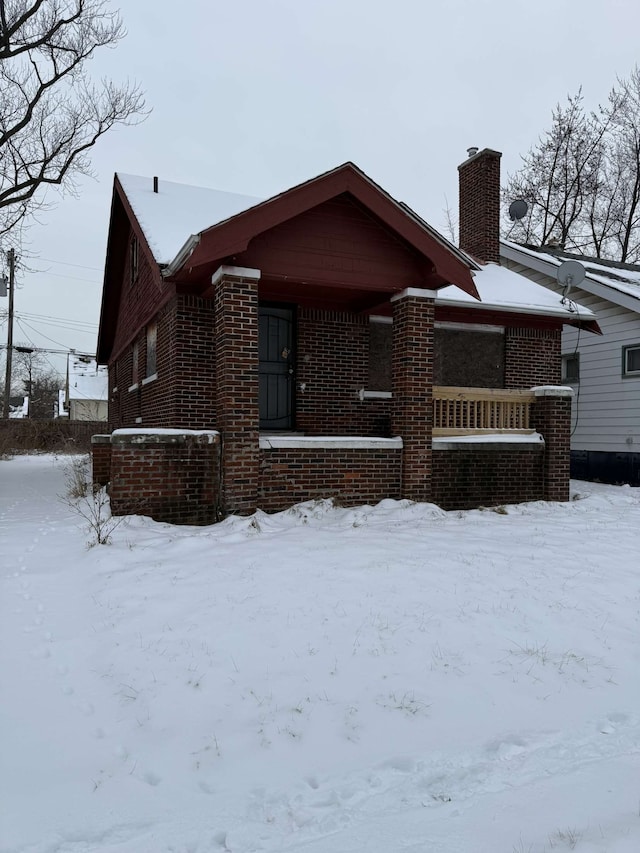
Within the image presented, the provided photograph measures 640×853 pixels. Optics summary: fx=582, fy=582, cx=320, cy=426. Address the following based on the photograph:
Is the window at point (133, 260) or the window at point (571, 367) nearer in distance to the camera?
the window at point (133, 260)

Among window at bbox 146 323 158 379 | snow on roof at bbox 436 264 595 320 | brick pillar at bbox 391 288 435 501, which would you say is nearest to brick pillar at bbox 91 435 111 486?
window at bbox 146 323 158 379

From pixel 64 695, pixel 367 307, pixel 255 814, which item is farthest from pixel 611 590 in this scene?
pixel 367 307

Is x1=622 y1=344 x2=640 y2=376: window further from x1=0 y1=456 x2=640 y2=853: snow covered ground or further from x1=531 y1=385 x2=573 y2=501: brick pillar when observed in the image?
x1=0 y1=456 x2=640 y2=853: snow covered ground

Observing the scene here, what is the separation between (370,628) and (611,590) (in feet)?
7.51

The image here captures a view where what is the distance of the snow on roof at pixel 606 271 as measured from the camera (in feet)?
42.4

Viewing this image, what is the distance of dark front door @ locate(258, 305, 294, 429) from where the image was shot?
9781 millimetres

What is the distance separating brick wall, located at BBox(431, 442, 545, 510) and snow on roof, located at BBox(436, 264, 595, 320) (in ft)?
9.35

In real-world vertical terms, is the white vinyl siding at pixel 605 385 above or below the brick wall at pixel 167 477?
above

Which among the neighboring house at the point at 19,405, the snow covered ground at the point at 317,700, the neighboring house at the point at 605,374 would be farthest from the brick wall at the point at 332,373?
the neighboring house at the point at 19,405

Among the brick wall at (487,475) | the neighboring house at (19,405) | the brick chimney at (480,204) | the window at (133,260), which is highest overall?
the brick chimney at (480,204)

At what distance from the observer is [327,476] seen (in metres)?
7.98

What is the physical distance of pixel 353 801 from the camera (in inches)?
96.4

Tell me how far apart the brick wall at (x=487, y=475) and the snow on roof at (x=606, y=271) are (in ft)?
18.0

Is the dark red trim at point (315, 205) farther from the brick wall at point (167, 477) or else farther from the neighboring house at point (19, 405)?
the neighboring house at point (19, 405)
